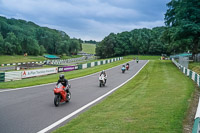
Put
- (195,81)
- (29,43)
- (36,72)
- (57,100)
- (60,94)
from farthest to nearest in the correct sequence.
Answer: (29,43)
(36,72)
(195,81)
(60,94)
(57,100)

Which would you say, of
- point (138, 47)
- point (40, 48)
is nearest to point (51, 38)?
point (40, 48)

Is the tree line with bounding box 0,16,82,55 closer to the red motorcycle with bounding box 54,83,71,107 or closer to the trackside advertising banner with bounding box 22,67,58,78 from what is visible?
the trackside advertising banner with bounding box 22,67,58,78

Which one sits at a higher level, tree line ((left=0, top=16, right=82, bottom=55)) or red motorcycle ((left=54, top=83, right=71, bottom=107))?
tree line ((left=0, top=16, right=82, bottom=55))

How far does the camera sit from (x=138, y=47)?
119000 millimetres

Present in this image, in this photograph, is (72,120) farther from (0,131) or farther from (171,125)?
(171,125)

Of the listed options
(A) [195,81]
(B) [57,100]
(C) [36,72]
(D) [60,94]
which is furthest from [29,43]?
(B) [57,100]

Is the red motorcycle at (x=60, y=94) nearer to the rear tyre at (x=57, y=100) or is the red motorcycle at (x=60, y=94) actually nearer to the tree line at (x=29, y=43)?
the rear tyre at (x=57, y=100)

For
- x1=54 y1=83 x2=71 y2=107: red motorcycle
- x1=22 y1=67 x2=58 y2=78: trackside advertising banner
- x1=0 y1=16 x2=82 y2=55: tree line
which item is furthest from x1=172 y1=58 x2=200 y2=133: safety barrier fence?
x1=0 y1=16 x2=82 y2=55: tree line

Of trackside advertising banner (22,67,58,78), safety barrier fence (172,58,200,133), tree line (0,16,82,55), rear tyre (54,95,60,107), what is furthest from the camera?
tree line (0,16,82,55)

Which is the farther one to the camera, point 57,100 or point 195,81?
point 195,81

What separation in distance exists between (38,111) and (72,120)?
2.09 m

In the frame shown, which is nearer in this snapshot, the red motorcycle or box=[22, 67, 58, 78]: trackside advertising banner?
the red motorcycle

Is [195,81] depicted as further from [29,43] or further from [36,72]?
[29,43]

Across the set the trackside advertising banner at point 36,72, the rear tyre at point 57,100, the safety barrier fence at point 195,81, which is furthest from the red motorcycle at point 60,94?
the trackside advertising banner at point 36,72
